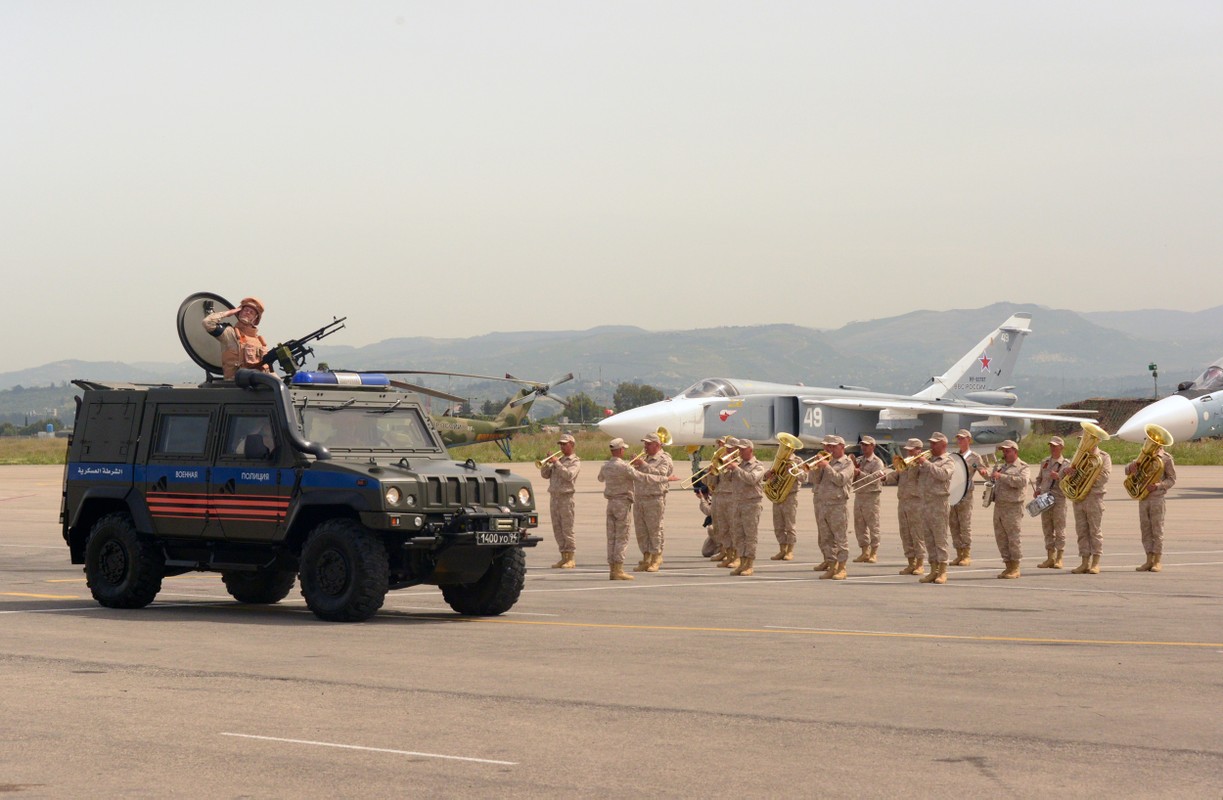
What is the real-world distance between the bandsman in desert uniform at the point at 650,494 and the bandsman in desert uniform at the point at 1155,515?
19.8 feet

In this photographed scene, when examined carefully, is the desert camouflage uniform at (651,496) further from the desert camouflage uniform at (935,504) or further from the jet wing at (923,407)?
the jet wing at (923,407)

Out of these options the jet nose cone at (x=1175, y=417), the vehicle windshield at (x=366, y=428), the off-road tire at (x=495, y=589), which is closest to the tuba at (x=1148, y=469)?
the off-road tire at (x=495, y=589)

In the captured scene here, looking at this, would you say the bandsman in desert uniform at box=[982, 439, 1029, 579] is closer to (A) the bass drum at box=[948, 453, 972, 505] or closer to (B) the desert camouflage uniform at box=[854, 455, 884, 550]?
(A) the bass drum at box=[948, 453, 972, 505]

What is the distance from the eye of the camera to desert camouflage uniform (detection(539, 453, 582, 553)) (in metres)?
21.2

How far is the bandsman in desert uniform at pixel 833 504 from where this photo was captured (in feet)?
63.5

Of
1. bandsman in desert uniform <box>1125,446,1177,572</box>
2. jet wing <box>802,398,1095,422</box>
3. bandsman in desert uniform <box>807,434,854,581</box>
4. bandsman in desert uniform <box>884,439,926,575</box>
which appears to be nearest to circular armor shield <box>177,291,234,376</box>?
bandsman in desert uniform <box>807,434,854,581</box>

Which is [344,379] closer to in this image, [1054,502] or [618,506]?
[618,506]

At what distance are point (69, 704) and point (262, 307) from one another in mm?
7168

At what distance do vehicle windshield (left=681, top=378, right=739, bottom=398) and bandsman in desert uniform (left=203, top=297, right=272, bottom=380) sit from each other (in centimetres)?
2340

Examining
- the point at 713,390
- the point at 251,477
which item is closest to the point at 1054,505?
the point at 251,477

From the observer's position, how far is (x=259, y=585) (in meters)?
16.2

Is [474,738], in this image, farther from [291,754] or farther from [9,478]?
[9,478]

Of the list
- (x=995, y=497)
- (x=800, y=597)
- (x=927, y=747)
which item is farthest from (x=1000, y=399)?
(x=927, y=747)

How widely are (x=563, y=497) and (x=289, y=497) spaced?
24.1 feet
